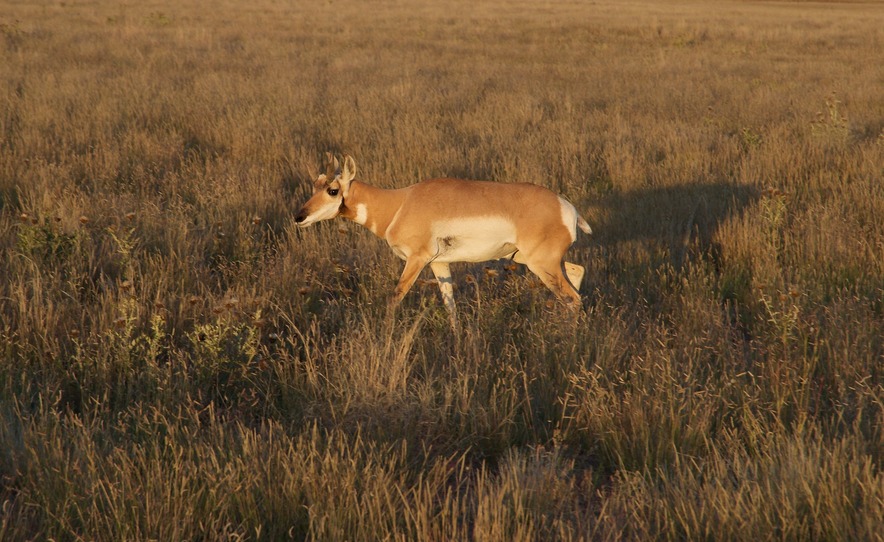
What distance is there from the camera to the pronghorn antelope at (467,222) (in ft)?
16.3

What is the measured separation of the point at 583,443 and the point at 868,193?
5.23 meters

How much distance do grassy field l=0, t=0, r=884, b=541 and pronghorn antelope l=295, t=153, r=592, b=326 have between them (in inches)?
11.8

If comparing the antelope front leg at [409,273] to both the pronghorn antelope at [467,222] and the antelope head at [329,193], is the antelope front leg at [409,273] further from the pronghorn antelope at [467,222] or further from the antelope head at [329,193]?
the antelope head at [329,193]

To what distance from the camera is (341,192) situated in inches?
201

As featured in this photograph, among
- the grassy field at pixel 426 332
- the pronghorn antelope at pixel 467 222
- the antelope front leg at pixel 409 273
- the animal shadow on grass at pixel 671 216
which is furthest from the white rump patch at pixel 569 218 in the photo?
the animal shadow on grass at pixel 671 216

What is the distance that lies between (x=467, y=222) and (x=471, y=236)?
0.10 m

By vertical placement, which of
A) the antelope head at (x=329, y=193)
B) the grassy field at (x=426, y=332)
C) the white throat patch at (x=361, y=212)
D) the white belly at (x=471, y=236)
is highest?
the antelope head at (x=329, y=193)

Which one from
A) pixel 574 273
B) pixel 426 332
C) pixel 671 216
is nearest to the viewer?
pixel 426 332

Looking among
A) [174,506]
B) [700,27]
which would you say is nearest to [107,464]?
[174,506]

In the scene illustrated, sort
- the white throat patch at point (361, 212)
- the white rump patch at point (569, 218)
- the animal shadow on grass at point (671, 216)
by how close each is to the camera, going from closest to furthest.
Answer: the white rump patch at point (569, 218)
the white throat patch at point (361, 212)
the animal shadow on grass at point (671, 216)

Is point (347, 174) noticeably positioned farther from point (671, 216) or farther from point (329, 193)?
point (671, 216)

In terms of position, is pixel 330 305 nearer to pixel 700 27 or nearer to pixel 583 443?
pixel 583 443

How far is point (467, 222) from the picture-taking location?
494 cm

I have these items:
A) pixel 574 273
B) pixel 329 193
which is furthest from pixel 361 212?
pixel 574 273
